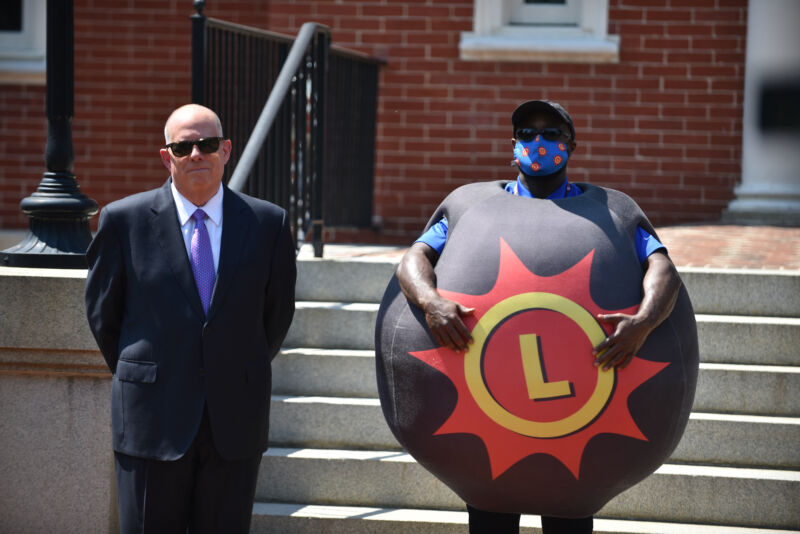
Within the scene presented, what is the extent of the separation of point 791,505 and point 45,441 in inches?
134

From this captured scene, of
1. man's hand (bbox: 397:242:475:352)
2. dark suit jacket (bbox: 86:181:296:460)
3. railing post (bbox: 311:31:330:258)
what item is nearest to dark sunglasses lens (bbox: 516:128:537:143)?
man's hand (bbox: 397:242:475:352)

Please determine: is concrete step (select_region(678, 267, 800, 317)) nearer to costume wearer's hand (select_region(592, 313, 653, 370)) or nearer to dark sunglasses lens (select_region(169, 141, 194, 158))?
costume wearer's hand (select_region(592, 313, 653, 370))

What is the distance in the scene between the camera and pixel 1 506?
4848 millimetres

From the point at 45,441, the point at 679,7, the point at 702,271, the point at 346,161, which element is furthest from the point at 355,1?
the point at 45,441

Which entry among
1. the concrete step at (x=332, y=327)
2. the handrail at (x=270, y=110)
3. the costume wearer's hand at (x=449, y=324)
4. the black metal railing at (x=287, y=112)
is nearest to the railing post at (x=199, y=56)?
the black metal railing at (x=287, y=112)

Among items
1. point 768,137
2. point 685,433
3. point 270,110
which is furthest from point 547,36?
point 685,433

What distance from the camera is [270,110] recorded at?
611 cm

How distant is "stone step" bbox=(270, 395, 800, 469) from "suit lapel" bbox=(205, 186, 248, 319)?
1.99 meters

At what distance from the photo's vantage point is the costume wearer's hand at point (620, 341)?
3076 mm

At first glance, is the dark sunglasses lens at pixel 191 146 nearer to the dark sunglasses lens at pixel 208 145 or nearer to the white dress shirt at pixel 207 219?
the dark sunglasses lens at pixel 208 145

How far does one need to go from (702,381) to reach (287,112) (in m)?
3.06

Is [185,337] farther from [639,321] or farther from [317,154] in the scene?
[317,154]

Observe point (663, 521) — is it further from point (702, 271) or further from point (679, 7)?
point (679, 7)

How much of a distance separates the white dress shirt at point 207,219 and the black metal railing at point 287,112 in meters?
2.18
